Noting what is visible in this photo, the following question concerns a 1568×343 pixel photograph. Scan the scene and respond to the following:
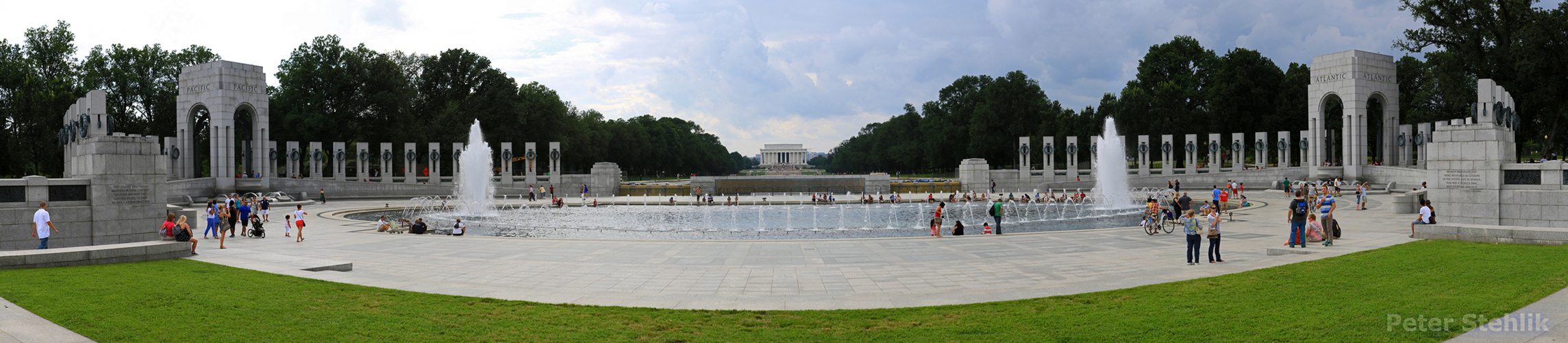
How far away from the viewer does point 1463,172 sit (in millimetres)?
21672

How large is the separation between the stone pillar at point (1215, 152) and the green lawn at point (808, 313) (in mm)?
48497

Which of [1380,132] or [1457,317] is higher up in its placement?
[1380,132]

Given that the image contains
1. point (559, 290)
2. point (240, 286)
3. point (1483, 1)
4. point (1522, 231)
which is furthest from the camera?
point (1483, 1)

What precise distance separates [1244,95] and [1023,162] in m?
24.8

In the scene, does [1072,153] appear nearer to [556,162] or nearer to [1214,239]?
[556,162]

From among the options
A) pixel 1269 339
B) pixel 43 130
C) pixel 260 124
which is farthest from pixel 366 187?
pixel 1269 339

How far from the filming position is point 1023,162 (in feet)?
200

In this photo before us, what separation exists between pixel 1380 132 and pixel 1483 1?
12.1m

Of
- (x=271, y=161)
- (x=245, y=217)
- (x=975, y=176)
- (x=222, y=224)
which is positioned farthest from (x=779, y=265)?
(x=271, y=161)

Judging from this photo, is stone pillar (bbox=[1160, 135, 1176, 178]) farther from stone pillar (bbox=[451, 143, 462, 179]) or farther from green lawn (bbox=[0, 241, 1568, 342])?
stone pillar (bbox=[451, 143, 462, 179])

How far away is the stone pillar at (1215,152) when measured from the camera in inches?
2234

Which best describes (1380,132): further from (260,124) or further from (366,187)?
(260,124)

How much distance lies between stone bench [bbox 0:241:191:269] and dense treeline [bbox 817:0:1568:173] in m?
62.6

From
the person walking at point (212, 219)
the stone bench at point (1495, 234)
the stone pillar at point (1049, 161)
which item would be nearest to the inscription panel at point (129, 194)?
the person walking at point (212, 219)
